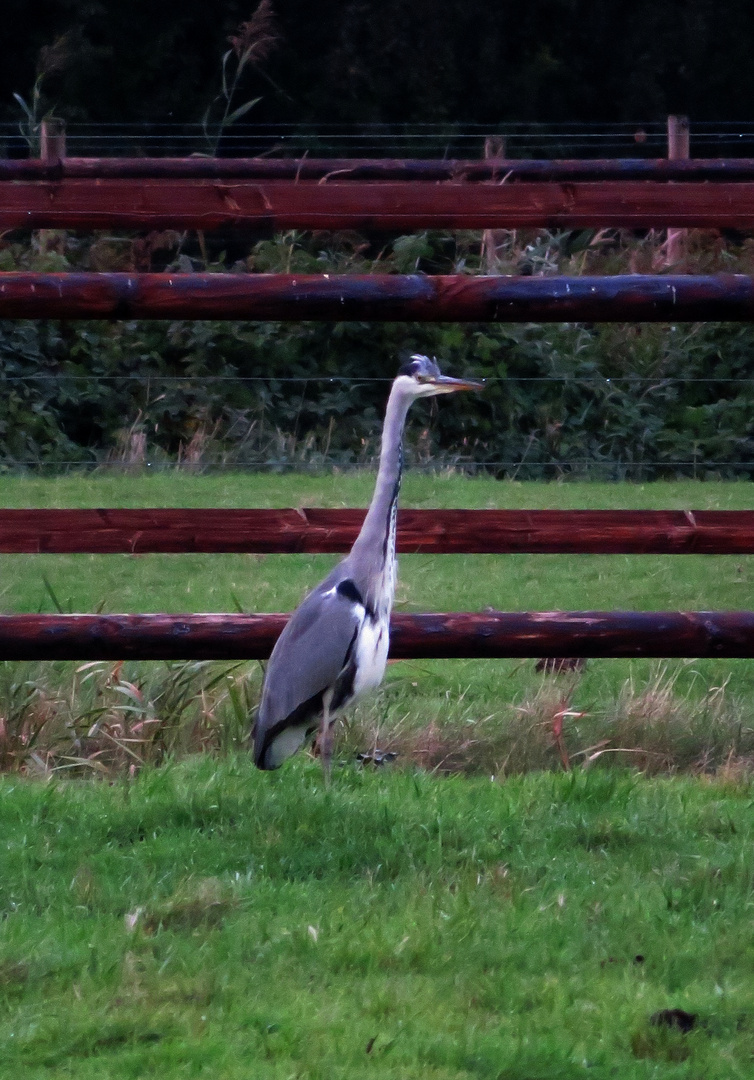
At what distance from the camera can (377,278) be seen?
3.74m

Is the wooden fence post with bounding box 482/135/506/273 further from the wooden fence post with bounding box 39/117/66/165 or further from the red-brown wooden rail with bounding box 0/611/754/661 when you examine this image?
the red-brown wooden rail with bounding box 0/611/754/661

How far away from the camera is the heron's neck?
4.21 m

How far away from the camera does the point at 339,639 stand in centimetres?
407

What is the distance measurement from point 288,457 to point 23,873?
19.7ft

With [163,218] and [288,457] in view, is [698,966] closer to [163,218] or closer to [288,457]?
[163,218]

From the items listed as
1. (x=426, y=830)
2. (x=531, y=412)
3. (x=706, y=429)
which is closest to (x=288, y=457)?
(x=531, y=412)

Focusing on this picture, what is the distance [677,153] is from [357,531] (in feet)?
22.4

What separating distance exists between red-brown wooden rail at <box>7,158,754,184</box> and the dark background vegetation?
38.5 ft

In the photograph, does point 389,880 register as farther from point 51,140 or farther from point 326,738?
point 51,140

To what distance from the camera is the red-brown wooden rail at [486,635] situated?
12.0 feet

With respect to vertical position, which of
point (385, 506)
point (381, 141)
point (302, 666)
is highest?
point (381, 141)

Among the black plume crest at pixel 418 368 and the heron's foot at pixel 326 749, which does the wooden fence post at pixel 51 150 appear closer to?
the black plume crest at pixel 418 368

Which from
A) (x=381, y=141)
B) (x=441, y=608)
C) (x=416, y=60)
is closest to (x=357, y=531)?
(x=441, y=608)

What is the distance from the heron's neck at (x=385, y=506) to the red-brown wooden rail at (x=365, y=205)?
4.93ft
